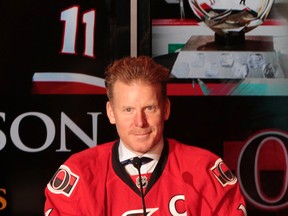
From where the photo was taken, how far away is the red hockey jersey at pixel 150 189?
181 centimetres

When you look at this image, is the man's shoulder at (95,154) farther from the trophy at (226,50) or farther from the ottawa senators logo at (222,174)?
the trophy at (226,50)

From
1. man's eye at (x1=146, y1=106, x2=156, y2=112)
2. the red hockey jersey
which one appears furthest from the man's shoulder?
man's eye at (x1=146, y1=106, x2=156, y2=112)

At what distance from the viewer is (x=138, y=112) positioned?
5.83 ft

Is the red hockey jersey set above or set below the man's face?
Result: below

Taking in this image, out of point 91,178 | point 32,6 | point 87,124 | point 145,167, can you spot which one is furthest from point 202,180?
point 32,6

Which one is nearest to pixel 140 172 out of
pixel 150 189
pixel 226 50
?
pixel 150 189

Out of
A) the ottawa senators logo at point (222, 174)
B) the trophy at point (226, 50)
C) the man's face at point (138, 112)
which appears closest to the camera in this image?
the man's face at point (138, 112)

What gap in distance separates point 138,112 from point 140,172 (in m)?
0.19

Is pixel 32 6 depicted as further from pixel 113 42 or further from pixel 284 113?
pixel 284 113

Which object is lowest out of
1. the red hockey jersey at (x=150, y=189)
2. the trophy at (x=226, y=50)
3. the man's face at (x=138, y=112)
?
the red hockey jersey at (x=150, y=189)

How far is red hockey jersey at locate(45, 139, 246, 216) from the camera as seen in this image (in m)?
1.81

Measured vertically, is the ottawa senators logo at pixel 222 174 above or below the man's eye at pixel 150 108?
below

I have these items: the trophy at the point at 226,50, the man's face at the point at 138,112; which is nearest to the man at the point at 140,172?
the man's face at the point at 138,112

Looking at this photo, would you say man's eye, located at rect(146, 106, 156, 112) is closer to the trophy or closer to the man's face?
the man's face
